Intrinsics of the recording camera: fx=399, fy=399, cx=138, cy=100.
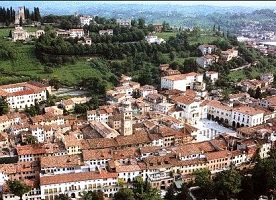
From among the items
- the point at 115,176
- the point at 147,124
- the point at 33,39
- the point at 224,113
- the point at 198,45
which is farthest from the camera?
the point at 198,45

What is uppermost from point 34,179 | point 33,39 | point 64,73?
point 33,39

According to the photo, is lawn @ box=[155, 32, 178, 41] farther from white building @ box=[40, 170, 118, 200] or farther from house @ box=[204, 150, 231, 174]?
white building @ box=[40, 170, 118, 200]

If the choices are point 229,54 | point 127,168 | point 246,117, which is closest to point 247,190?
point 127,168

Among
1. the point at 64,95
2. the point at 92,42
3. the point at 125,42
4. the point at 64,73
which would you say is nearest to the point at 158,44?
the point at 125,42

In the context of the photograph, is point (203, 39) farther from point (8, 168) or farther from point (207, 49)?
point (8, 168)

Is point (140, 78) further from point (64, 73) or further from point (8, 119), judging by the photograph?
point (8, 119)

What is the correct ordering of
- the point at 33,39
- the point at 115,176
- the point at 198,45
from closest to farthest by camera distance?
the point at 115,176 < the point at 33,39 < the point at 198,45

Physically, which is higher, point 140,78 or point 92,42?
point 92,42
